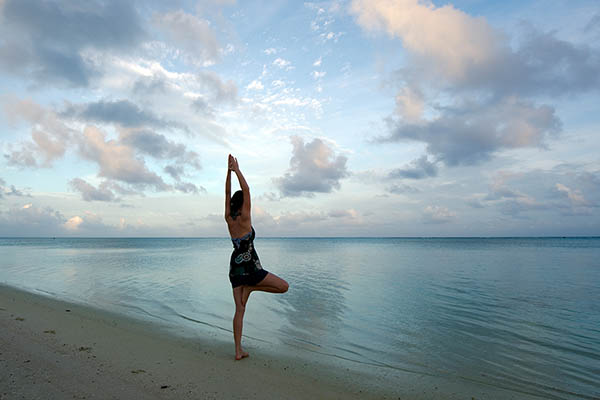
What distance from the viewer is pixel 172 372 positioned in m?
4.49

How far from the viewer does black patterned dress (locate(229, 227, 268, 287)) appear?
16.8 ft

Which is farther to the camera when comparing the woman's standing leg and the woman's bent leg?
the woman's standing leg

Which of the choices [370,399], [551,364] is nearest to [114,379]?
[370,399]

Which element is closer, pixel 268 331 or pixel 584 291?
pixel 268 331

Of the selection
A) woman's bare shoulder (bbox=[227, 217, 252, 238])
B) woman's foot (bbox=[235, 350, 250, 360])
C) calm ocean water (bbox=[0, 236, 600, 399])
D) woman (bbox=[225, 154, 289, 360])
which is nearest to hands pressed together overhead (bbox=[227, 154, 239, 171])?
woman (bbox=[225, 154, 289, 360])

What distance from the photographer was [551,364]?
6.21m

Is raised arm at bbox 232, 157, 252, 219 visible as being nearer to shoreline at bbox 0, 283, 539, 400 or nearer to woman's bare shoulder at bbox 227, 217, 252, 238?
woman's bare shoulder at bbox 227, 217, 252, 238

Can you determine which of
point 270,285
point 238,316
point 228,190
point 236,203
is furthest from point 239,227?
point 238,316

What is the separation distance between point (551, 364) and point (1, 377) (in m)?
8.56

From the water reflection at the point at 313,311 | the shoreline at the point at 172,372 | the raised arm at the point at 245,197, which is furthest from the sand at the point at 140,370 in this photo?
the raised arm at the point at 245,197

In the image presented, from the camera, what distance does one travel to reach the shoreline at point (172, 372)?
385 cm

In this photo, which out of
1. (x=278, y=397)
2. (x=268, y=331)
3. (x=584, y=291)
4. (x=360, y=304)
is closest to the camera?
(x=278, y=397)

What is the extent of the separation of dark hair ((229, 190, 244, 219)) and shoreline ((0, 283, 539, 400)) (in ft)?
7.52

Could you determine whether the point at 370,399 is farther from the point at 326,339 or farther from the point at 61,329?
the point at 61,329
